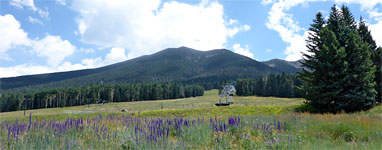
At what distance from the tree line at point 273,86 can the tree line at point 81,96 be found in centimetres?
4149

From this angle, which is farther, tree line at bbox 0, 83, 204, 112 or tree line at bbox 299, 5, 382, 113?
tree line at bbox 0, 83, 204, 112

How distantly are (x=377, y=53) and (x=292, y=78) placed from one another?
76.7 meters

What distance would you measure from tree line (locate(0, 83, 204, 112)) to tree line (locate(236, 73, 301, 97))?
4149 centimetres

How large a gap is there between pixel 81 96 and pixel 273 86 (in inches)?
3919

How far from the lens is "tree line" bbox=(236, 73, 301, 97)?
307 feet

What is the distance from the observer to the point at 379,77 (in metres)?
23.9

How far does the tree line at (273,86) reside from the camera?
9356 centimetres

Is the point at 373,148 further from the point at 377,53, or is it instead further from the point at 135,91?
the point at 135,91

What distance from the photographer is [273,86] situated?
336 feet

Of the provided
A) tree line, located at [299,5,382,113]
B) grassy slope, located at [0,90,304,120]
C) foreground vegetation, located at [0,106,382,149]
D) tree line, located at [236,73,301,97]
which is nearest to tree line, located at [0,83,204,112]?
grassy slope, located at [0,90,304,120]

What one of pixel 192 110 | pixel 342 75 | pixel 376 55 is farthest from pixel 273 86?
pixel 342 75

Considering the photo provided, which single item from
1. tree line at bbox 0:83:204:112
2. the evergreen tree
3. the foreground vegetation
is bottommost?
tree line at bbox 0:83:204:112

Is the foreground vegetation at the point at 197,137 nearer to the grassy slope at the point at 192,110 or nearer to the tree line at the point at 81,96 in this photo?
the grassy slope at the point at 192,110

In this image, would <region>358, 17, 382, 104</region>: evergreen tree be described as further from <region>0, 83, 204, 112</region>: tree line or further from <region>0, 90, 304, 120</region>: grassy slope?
<region>0, 83, 204, 112</region>: tree line
